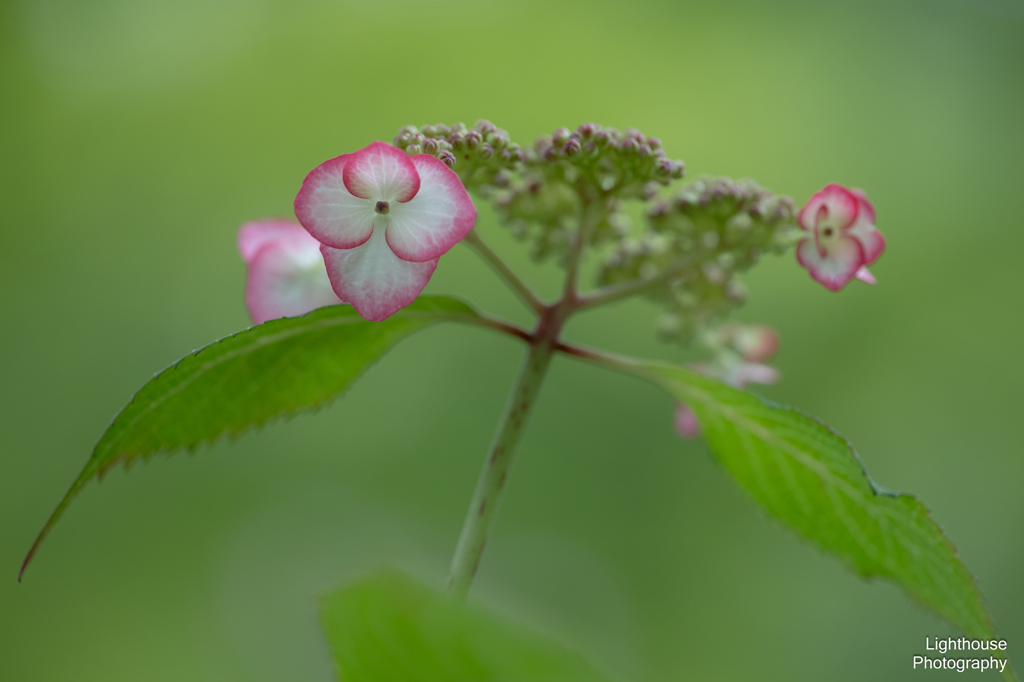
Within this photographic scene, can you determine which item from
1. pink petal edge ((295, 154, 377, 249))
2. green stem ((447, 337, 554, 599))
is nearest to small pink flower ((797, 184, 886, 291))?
green stem ((447, 337, 554, 599))

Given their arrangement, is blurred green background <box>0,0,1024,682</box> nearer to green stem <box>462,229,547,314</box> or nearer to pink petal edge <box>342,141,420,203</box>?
green stem <box>462,229,547,314</box>

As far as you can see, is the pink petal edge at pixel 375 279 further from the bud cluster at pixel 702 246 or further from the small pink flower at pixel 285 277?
the bud cluster at pixel 702 246

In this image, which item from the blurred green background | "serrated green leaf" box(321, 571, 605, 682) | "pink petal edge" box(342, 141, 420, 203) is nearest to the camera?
"serrated green leaf" box(321, 571, 605, 682)

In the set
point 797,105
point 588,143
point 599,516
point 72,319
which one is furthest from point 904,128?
point 72,319

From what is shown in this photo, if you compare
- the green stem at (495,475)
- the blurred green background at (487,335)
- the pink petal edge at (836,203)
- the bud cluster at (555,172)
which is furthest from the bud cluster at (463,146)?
the blurred green background at (487,335)

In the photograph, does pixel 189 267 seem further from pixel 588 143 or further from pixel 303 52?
pixel 588 143

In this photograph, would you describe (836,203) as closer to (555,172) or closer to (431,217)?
(555,172)
